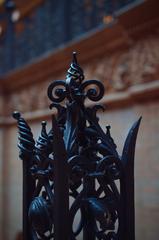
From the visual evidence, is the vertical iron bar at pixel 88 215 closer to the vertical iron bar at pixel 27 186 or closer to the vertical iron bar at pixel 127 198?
the vertical iron bar at pixel 127 198

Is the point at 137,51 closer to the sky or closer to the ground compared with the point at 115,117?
closer to the sky

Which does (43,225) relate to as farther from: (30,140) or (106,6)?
(106,6)

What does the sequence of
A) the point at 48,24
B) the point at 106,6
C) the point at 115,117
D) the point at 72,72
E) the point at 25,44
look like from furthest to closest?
the point at 25,44, the point at 48,24, the point at 106,6, the point at 115,117, the point at 72,72

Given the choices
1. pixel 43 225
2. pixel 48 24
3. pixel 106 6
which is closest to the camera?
pixel 43 225

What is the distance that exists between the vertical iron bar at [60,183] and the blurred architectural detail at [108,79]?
1793 mm

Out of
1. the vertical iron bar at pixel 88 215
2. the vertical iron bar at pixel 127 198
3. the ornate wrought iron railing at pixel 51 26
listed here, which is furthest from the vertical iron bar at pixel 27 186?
the ornate wrought iron railing at pixel 51 26

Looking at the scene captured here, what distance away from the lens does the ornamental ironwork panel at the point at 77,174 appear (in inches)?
49.5

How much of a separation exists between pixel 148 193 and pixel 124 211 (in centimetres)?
174

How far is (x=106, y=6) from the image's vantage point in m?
3.97

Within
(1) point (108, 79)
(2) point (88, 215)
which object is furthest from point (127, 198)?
(1) point (108, 79)

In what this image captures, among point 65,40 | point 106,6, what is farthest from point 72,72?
point 65,40

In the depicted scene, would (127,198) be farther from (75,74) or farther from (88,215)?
(75,74)

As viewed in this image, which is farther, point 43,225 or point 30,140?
point 30,140

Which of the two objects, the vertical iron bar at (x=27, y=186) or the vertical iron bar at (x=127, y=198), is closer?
the vertical iron bar at (x=127, y=198)
